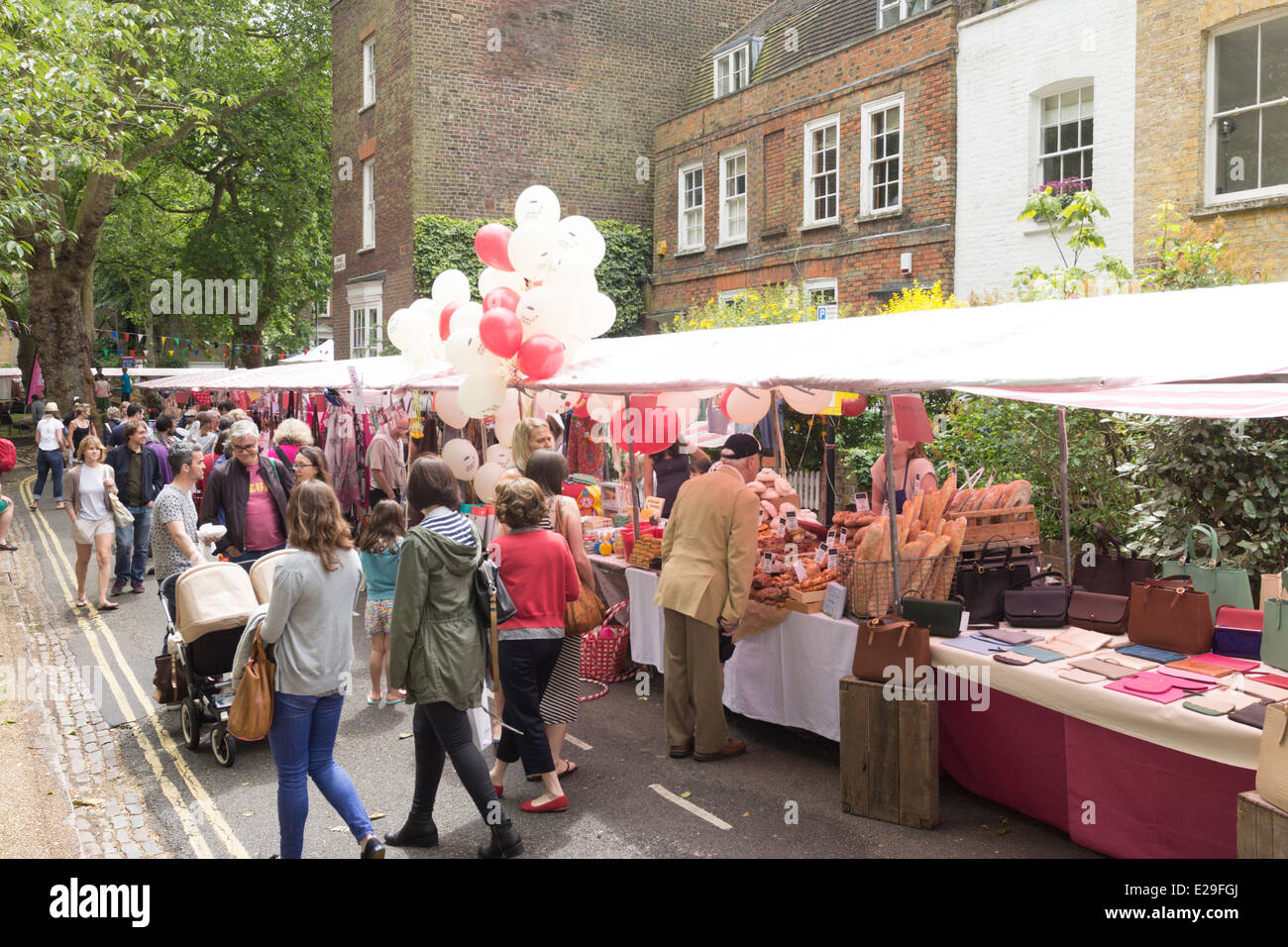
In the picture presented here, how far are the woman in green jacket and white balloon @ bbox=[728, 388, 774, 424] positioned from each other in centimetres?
382

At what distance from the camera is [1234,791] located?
13.1ft

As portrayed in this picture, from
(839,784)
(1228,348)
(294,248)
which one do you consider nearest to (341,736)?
(839,784)

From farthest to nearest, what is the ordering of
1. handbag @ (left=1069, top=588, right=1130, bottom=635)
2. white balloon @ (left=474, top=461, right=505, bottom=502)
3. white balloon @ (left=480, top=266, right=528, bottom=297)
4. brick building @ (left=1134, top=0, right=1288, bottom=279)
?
brick building @ (left=1134, top=0, right=1288, bottom=279) < white balloon @ (left=474, top=461, right=505, bottom=502) < white balloon @ (left=480, top=266, right=528, bottom=297) < handbag @ (left=1069, top=588, right=1130, bottom=635)

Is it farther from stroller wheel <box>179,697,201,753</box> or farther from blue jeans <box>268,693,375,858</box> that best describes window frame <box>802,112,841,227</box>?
blue jeans <box>268,693,375,858</box>

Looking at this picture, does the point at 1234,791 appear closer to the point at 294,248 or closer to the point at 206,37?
the point at 206,37


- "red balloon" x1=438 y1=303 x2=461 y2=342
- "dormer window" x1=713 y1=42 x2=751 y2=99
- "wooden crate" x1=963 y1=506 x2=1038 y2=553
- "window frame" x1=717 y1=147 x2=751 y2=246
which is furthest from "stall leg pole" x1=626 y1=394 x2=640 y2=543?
"dormer window" x1=713 y1=42 x2=751 y2=99

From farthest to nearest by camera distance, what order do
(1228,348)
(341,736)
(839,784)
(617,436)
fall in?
(617,436) < (341,736) < (839,784) < (1228,348)

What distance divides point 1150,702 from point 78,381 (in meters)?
25.2

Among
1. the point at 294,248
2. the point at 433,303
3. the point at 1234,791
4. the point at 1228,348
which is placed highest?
the point at 294,248

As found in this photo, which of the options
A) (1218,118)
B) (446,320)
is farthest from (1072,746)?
(1218,118)

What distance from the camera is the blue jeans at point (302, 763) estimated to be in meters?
4.40

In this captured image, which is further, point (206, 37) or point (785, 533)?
point (206, 37)

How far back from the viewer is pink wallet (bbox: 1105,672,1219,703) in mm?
4250

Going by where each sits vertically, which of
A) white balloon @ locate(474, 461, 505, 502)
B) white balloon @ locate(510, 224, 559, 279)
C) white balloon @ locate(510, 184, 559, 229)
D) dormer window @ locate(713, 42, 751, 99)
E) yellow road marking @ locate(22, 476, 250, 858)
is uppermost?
dormer window @ locate(713, 42, 751, 99)
